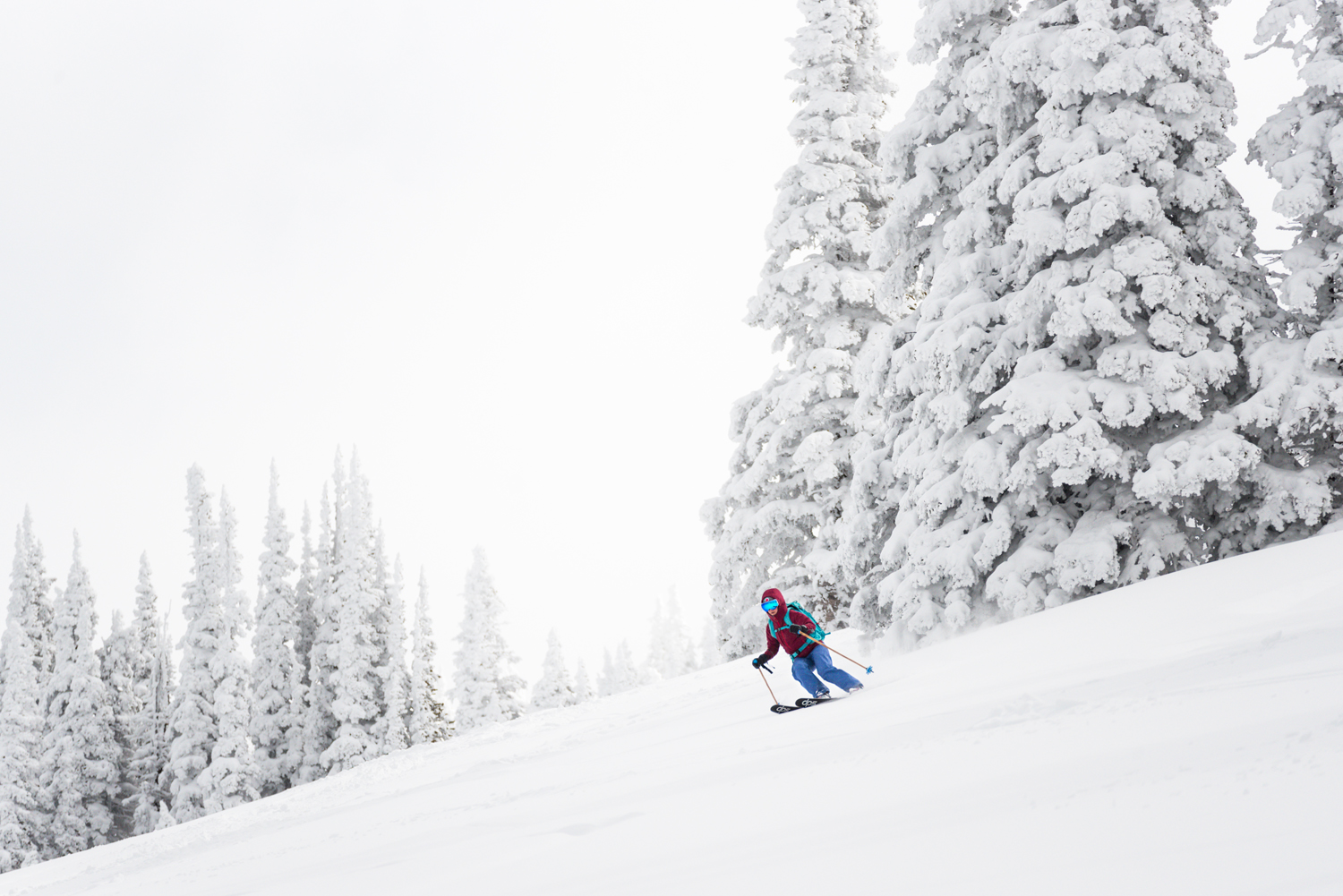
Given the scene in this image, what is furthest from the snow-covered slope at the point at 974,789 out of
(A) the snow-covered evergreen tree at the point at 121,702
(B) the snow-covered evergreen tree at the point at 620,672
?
(B) the snow-covered evergreen tree at the point at 620,672

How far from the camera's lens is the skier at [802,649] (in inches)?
422

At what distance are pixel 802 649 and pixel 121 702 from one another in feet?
165

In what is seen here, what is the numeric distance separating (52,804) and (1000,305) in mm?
46301

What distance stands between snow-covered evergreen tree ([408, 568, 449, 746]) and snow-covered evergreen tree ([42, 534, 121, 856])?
45.4ft

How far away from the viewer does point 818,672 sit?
431 inches

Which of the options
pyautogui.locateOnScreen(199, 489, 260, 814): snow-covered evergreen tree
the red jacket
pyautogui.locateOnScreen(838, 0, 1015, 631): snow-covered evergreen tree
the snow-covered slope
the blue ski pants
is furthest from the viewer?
pyautogui.locateOnScreen(199, 489, 260, 814): snow-covered evergreen tree

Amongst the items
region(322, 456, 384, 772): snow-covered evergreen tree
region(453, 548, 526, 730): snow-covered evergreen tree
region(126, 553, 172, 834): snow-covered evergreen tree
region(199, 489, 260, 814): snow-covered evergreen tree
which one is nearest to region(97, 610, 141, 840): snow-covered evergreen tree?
region(126, 553, 172, 834): snow-covered evergreen tree

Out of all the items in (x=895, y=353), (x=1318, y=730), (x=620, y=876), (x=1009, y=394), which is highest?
(x=895, y=353)

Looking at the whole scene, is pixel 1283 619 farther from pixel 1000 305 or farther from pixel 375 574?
pixel 375 574

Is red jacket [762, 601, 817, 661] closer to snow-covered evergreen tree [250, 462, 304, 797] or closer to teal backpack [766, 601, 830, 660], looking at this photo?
teal backpack [766, 601, 830, 660]

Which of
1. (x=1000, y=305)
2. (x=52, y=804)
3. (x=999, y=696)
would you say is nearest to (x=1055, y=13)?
(x=1000, y=305)

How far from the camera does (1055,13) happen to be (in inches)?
514

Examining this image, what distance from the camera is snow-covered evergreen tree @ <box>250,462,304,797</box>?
43.4m

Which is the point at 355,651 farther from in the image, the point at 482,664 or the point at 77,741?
the point at 77,741
